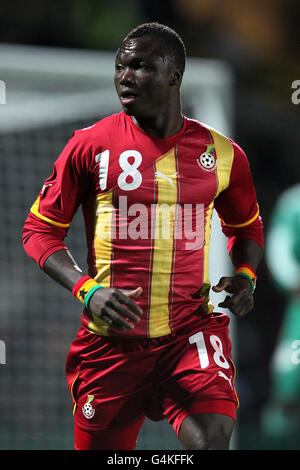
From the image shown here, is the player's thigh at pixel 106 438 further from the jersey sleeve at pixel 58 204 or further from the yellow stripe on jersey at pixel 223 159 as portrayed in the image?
the yellow stripe on jersey at pixel 223 159

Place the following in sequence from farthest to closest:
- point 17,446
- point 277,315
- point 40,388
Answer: point 277,315
point 40,388
point 17,446

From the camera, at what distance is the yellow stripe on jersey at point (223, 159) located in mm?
2523

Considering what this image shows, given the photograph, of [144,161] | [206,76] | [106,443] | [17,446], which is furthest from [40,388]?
[144,161]

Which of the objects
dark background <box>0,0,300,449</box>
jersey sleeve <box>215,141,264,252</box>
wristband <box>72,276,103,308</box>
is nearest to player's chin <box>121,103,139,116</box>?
jersey sleeve <box>215,141,264,252</box>

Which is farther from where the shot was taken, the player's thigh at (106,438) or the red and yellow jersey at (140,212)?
the player's thigh at (106,438)

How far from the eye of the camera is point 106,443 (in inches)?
101

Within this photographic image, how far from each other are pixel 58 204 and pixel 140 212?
0.27 meters

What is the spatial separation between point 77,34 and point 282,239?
398cm

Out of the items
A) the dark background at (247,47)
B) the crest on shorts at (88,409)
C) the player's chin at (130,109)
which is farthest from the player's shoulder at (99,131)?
the dark background at (247,47)

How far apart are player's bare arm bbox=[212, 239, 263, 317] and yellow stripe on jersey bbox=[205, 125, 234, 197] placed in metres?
0.29

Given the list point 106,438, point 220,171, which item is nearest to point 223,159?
point 220,171

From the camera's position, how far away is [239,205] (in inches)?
105
